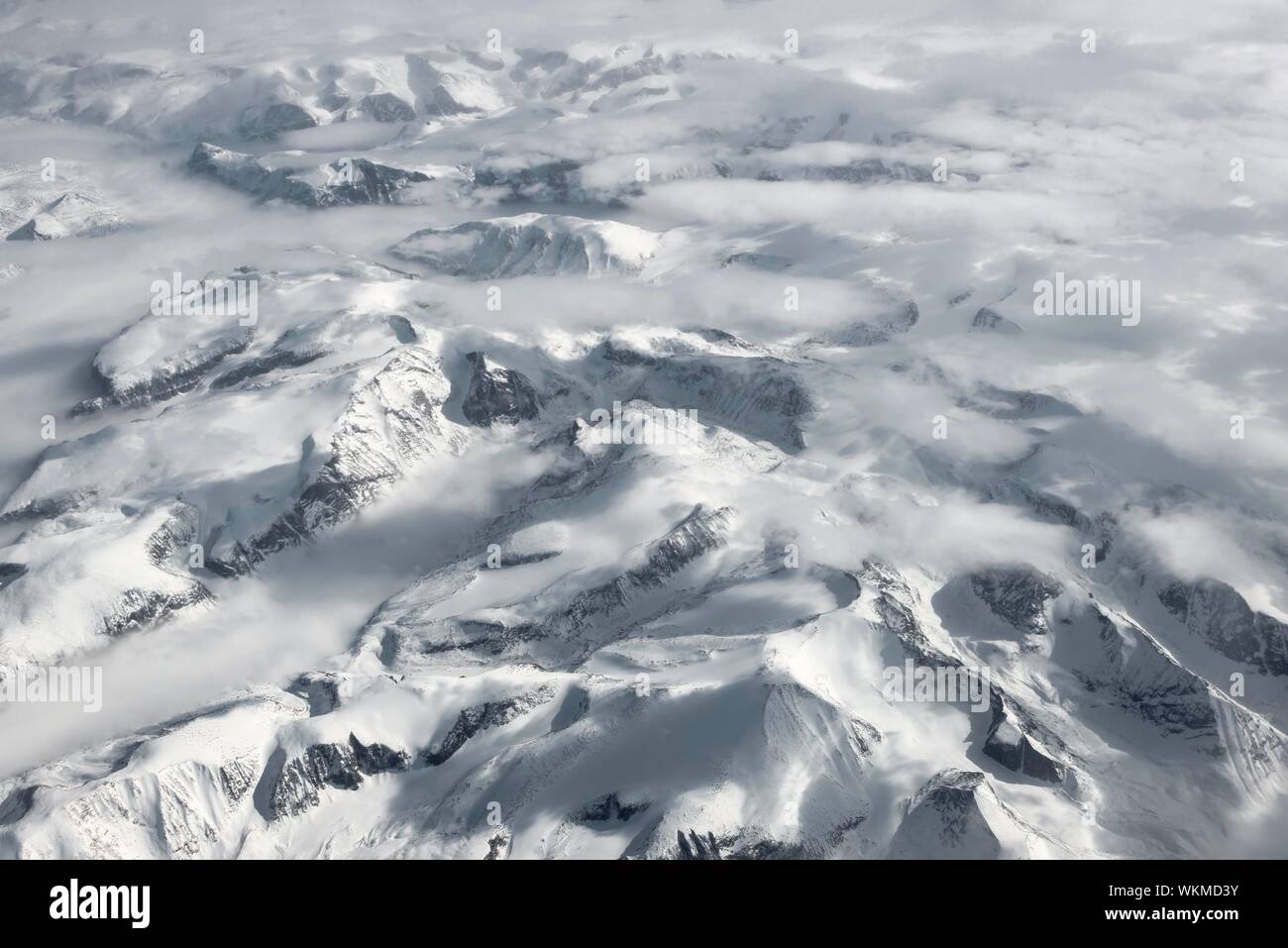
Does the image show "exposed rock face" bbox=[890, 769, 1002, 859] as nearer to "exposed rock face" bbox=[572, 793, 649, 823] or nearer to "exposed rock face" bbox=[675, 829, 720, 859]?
"exposed rock face" bbox=[675, 829, 720, 859]

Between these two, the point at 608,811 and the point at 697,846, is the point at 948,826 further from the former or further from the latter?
the point at 608,811

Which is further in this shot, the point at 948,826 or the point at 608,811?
the point at 948,826

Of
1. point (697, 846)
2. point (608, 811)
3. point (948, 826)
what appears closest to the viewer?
point (697, 846)

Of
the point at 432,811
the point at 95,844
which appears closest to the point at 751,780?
the point at 432,811

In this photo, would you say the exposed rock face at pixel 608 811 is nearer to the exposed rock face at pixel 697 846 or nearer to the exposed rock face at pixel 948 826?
the exposed rock face at pixel 697 846

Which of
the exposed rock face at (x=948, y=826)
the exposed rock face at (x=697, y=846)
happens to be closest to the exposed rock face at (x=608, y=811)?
the exposed rock face at (x=697, y=846)

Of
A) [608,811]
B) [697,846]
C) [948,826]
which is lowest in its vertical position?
[948,826]

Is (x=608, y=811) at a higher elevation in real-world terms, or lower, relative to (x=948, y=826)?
higher

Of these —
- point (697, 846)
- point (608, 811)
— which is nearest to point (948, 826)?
point (697, 846)

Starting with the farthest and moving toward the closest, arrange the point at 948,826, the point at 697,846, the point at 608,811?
the point at 948,826, the point at 608,811, the point at 697,846

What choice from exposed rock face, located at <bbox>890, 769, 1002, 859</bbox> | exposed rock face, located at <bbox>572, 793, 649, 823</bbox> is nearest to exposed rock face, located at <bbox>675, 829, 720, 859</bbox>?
exposed rock face, located at <bbox>572, 793, 649, 823</bbox>

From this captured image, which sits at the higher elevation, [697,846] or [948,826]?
[697,846]
